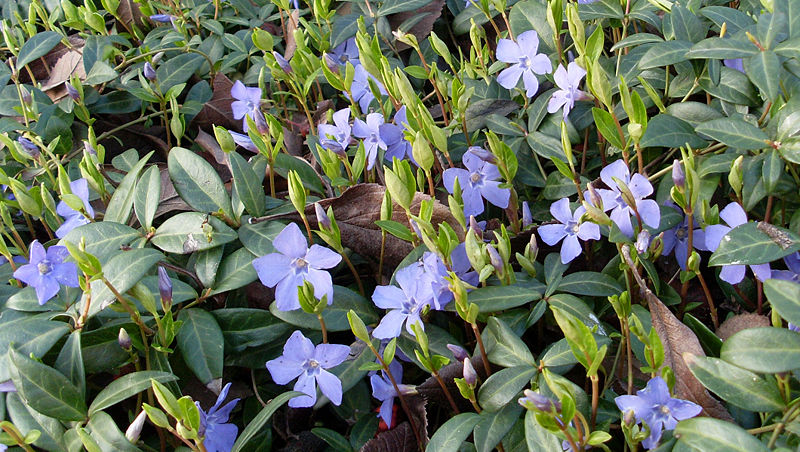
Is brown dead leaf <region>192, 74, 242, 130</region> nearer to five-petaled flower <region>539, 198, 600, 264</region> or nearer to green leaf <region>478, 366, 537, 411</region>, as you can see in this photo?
five-petaled flower <region>539, 198, 600, 264</region>

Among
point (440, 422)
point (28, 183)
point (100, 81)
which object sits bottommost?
point (440, 422)

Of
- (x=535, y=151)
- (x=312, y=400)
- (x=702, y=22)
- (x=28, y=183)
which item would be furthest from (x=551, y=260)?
(x=28, y=183)

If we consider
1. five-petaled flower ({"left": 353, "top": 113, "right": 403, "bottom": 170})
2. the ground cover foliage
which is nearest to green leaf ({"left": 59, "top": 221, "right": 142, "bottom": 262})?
the ground cover foliage

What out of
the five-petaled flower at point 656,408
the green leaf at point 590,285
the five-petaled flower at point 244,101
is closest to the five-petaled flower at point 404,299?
the green leaf at point 590,285

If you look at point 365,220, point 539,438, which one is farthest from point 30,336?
point 539,438

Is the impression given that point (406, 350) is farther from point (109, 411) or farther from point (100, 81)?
point (100, 81)

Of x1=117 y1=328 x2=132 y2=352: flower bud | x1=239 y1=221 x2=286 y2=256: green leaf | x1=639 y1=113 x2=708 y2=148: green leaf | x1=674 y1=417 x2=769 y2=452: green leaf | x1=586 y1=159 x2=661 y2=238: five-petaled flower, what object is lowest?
x1=117 y1=328 x2=132 y2=352: flower bud
